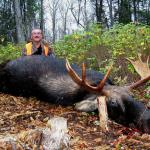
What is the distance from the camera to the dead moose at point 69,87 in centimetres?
658

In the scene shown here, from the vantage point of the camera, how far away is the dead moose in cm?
658

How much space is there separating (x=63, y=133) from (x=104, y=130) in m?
1.67

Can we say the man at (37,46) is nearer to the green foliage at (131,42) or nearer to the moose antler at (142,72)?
the green foliage at (131,42)

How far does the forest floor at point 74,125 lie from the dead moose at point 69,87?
16 cm

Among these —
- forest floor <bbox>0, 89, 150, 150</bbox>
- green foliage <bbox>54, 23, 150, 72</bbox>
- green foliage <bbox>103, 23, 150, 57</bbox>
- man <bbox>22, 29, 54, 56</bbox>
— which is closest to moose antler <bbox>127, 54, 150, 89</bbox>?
forest floor <bbox>0, 89, 150, 150</bbox>

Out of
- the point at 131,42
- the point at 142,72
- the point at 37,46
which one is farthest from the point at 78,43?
the point at 142,72

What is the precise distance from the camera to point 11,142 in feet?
14.2

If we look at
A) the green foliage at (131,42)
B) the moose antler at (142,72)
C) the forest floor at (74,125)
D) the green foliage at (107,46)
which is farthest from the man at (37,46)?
the moose antler at (142,72)

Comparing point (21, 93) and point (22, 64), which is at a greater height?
point (22, 64)

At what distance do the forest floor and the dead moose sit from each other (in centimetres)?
16

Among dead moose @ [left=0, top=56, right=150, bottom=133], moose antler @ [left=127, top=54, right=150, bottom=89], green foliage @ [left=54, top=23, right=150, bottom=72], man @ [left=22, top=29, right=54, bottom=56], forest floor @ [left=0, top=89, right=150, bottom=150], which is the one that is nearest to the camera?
forest floor @ [left=0, top=89, right=150, bottom=150]

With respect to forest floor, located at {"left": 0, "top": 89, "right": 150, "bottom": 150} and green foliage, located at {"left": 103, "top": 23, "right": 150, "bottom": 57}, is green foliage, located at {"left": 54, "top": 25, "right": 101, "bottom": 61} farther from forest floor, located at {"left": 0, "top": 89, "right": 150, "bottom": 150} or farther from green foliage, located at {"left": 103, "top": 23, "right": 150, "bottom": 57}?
forest floor, located at {"left": 0, "top": 89, "right": 150, "bottom": 150}

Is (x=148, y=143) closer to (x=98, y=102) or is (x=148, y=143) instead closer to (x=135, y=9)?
(x=98, y=102)

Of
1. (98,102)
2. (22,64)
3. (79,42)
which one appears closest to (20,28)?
(79,42)
